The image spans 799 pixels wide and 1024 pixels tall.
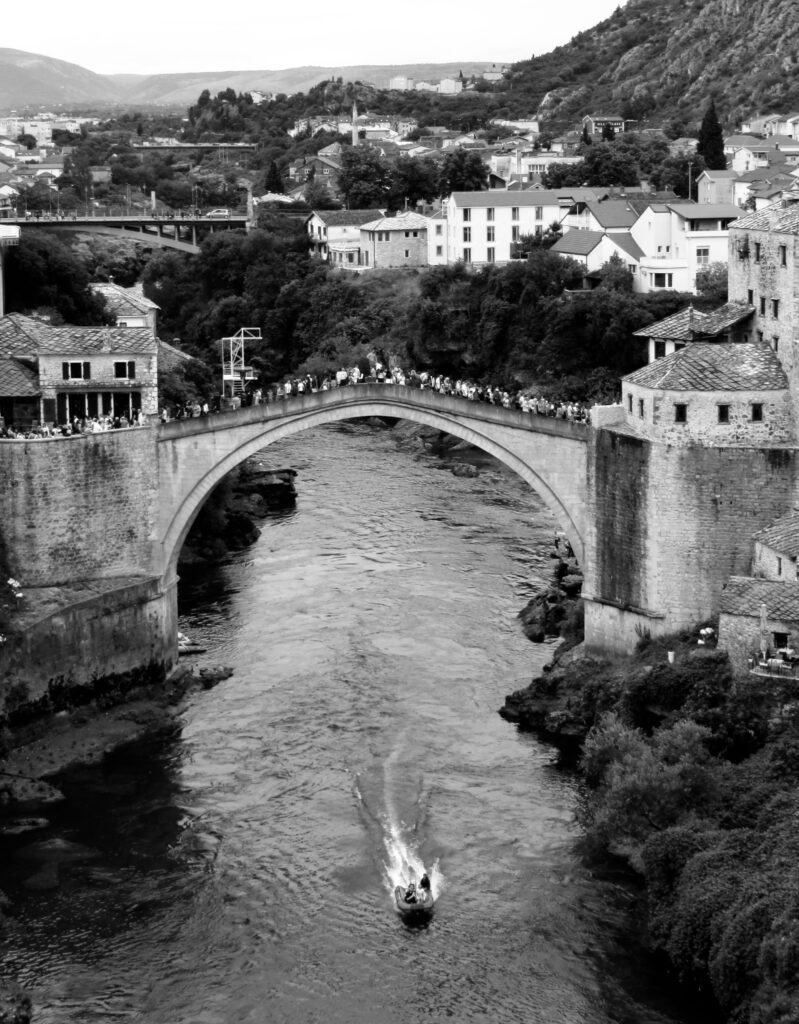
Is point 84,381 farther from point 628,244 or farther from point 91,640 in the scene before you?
point 628,244

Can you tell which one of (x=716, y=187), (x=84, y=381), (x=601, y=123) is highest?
(x=601, y=123)

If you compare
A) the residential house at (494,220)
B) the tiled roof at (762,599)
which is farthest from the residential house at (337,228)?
the tiled roof at (762,599)

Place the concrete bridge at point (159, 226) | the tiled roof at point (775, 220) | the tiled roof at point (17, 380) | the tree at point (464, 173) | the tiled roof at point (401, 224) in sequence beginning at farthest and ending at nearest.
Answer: the concrete bridge at point (159, 226)
the tree at point (464, 173)
the tiled roof at point (401, 224)
the tiled roof at point (17, 380)
the tiled roof at point (775, 220)

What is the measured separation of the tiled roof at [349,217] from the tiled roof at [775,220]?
62.3 m

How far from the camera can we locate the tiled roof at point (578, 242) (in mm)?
100438

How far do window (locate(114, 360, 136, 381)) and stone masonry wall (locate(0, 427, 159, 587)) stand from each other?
7.10 ft

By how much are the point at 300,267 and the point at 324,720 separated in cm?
6556

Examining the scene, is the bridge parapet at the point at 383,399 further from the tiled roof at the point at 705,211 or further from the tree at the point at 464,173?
the tree at the point at 464,173

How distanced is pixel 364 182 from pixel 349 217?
34.8ft

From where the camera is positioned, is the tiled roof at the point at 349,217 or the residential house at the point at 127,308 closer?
the residential house at the point at 127,308

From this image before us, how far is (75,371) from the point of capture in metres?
60.5

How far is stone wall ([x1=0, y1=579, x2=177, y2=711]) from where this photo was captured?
55344 mm

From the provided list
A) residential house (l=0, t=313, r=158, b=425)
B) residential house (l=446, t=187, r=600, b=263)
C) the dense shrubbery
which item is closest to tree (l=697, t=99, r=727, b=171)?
residential house (l=446, t=187, r=600, b=263)

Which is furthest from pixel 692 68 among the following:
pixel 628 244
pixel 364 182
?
pixel 628 244
